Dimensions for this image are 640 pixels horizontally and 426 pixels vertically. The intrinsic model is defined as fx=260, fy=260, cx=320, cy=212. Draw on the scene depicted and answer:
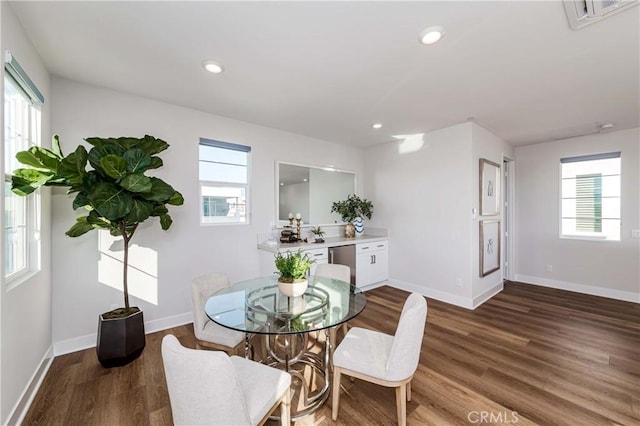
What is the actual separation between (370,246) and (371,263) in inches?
11.4

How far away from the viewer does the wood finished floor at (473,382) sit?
1.74 metres

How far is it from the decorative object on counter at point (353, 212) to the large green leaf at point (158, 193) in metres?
2.88

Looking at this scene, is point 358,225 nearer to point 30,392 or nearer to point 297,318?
point 297,318

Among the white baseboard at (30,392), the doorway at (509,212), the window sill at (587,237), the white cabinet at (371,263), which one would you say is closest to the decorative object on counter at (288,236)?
the white cabinet at (371,263)

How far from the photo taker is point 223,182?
345 centimetres

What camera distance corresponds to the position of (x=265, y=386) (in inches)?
54.7

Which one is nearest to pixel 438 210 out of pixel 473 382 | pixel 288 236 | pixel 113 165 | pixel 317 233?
pixel 317 233

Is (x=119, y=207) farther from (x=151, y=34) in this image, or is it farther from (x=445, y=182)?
(x=445, y=182)

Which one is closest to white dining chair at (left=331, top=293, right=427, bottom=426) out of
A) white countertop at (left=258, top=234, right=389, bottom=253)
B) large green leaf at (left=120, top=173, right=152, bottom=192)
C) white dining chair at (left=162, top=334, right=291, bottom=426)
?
white dining chair at (left=162, top=334, right=291, bottom=426)

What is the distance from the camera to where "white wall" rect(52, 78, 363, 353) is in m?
2.48

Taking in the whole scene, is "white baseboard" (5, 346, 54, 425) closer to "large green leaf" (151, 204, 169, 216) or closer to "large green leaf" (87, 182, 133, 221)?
"large green leaf" (87, 182, 133, 221)

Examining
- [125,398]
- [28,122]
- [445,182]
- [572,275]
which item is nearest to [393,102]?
[445,182]

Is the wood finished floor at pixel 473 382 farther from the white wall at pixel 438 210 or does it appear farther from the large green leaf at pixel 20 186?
the large green leaf at pixel 20 186

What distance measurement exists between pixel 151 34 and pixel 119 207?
4.23ft
